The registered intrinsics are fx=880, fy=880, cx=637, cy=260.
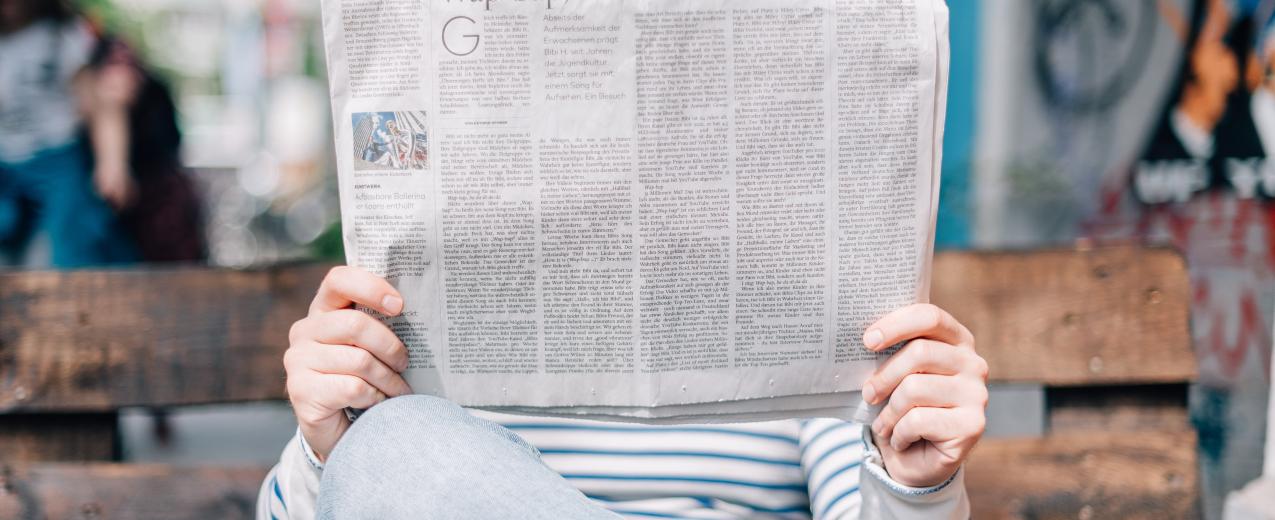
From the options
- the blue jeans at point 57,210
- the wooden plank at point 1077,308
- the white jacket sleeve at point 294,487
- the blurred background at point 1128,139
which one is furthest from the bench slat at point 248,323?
the blue jeans at point 57,210

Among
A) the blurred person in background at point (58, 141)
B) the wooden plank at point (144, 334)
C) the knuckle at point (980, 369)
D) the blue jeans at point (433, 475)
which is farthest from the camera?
the blurred person in background at point (58, 141)

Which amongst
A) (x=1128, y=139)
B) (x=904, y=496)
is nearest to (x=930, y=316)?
(x=904, y=496)

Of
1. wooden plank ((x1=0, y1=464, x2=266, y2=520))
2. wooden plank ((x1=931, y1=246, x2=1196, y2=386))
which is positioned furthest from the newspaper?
wooden plank ((x1=0, y1=464, x2=266, y2=520))

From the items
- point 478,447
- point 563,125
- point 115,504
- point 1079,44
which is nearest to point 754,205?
point 563,125

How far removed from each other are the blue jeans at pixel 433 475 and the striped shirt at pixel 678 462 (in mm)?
227

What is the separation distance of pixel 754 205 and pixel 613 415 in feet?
0.76

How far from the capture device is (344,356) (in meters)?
0.77

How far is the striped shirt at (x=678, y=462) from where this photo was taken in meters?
0.97

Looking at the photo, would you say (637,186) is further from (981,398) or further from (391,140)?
(981,398)

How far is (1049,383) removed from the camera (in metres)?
1.14

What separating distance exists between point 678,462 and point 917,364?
31 centimetres

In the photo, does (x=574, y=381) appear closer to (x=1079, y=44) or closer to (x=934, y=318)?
(x=934, y=318)

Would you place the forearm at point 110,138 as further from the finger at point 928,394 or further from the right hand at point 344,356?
the finger at point 928,394

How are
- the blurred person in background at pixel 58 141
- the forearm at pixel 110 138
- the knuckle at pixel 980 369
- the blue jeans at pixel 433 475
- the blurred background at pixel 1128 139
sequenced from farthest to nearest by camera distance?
the forearm at pixel 110 138 < the blurred person in background at pixel 58 141 < the blurred background at pixel 1128 139 < the knuckle at pixel 980 369 < the blue jeans at pixel 433 475
